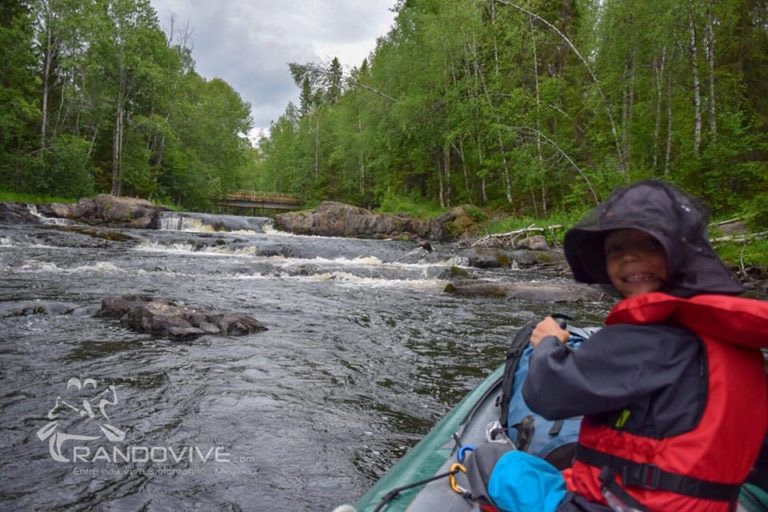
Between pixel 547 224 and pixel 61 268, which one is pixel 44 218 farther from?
pixel 547 224

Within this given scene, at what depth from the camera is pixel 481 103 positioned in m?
21.5

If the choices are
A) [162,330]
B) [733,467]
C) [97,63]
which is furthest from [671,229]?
[97,63]

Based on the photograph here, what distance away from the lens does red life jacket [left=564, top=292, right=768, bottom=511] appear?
49.0 inches

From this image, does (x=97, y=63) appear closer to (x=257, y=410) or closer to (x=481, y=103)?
(x=481, y=103)

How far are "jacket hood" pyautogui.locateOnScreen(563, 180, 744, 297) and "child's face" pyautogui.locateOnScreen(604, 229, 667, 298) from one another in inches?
1.6

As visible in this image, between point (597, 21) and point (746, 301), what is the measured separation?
59.7 ft

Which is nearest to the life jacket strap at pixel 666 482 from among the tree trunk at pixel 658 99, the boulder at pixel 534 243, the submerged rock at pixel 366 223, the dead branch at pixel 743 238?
the dead branch at pixel 743 238

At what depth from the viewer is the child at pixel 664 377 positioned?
126 cm

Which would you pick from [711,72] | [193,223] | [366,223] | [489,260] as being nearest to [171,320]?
[489,260]

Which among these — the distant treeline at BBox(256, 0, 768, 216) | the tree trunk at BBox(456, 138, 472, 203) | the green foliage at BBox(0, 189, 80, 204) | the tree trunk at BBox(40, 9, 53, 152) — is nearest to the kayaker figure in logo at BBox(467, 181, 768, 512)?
the distant treeline at BBox(256, 0, 768, 216)

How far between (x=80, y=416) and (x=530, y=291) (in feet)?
25.1

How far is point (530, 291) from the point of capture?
9.35m

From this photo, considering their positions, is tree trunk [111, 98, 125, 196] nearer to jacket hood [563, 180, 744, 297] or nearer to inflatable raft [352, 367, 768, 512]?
inflatable raft [352, 367, 768, 512]

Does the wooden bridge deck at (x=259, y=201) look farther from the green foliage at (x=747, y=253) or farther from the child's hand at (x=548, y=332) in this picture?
the child's hand at (x=548, y=332)
